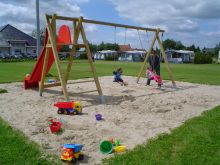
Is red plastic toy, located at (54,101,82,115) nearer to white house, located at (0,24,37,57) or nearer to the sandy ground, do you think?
the sandy ground

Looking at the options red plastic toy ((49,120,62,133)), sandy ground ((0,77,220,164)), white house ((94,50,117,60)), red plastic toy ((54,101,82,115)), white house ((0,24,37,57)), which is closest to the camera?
sandy ground ((0,77,220,164))

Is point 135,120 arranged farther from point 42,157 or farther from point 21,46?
point 21,46

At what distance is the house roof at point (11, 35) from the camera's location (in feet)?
210

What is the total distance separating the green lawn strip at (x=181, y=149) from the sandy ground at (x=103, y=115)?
29 cm

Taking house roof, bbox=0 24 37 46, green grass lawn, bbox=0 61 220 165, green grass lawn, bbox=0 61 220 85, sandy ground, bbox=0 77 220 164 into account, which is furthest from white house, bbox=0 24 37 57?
green grass lawn, bbox=0 61 220 165

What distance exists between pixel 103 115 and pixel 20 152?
2644mm

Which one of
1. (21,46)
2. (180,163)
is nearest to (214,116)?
(180,163)

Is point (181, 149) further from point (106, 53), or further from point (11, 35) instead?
point (11, 35)

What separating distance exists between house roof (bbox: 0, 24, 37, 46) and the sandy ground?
61.3 m

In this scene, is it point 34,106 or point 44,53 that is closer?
point 34,106

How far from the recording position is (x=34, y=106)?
6.77m

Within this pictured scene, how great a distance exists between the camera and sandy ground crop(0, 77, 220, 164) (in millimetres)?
4273

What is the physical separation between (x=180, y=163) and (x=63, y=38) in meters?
6.25

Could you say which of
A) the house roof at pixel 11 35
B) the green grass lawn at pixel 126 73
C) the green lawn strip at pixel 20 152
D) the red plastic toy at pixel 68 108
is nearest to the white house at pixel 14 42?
the house roof at pixel 11 35
